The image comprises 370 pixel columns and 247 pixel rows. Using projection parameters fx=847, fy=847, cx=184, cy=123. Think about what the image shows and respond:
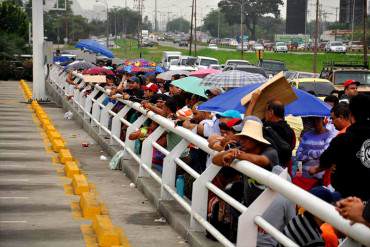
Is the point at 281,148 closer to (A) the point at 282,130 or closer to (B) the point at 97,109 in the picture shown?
(A) the point at 282,130

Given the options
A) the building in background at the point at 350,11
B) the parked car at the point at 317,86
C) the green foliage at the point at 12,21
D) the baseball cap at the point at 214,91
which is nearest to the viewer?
the baseball cap at the point at 214,91

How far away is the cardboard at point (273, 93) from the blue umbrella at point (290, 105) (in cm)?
39

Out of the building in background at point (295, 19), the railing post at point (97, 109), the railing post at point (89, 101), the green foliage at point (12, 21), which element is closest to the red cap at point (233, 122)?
the railing post at point (97, 109)

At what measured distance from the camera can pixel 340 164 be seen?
21.4 ft

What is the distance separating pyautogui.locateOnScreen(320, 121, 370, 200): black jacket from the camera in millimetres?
6312

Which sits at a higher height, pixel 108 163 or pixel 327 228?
pixel 327 228

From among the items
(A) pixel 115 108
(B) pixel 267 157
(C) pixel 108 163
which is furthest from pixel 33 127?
(B) pixel 267 157

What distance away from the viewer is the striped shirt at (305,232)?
5.49 meters

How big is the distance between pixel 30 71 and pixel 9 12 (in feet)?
58.9

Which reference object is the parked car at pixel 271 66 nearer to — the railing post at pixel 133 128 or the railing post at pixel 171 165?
the railing post at pixel 133 128

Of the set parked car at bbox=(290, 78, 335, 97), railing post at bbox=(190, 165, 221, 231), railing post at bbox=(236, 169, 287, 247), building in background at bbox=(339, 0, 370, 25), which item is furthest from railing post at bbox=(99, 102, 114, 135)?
building in background at bbox=(339, 0, 370, 25)

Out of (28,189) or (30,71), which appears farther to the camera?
(30,71)

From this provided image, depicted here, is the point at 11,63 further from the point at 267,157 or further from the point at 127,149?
the point at 267,157

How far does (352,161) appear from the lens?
21.0 ft
